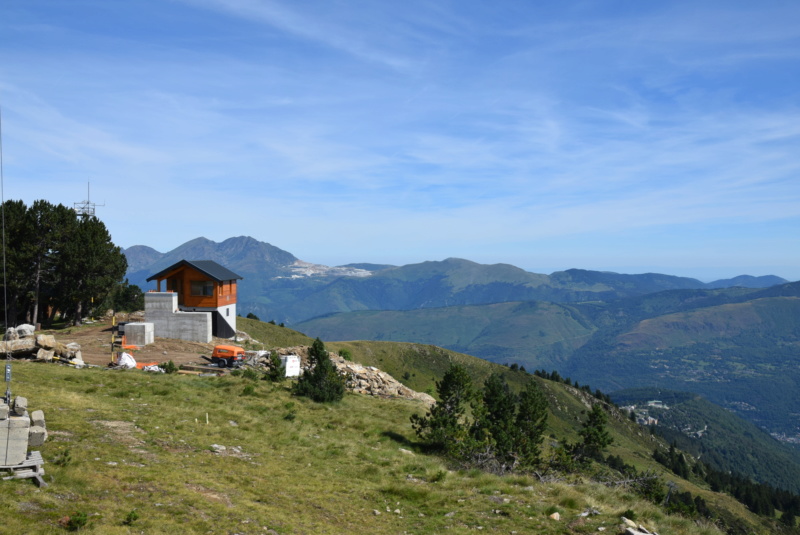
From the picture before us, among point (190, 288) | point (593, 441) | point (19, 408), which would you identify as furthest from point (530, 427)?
point (190, 288)

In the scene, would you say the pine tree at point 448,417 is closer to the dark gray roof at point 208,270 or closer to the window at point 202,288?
the dark gray roof at point 208,270

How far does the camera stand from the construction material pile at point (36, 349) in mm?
32884

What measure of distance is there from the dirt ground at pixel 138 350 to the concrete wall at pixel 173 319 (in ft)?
3.46

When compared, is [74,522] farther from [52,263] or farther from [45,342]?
[52,263]

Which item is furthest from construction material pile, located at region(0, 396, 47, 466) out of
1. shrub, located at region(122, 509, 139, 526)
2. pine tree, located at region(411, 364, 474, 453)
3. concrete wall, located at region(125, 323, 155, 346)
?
concrete wall, located at region(125, 323, 155, 346)

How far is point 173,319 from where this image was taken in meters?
51.6

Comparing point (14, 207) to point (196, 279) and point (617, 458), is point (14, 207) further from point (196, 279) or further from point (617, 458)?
point (617, 458)

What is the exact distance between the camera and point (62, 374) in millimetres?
28484

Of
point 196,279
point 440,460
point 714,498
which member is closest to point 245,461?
point 440,460

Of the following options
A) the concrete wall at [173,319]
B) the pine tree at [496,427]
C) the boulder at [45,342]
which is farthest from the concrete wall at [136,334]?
the pine tree at [496,427]

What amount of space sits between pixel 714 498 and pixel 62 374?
4973 inches

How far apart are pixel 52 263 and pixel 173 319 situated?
19200 millimetres

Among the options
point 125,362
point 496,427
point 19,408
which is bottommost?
point 496,427

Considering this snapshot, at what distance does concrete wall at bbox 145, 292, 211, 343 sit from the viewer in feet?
169
